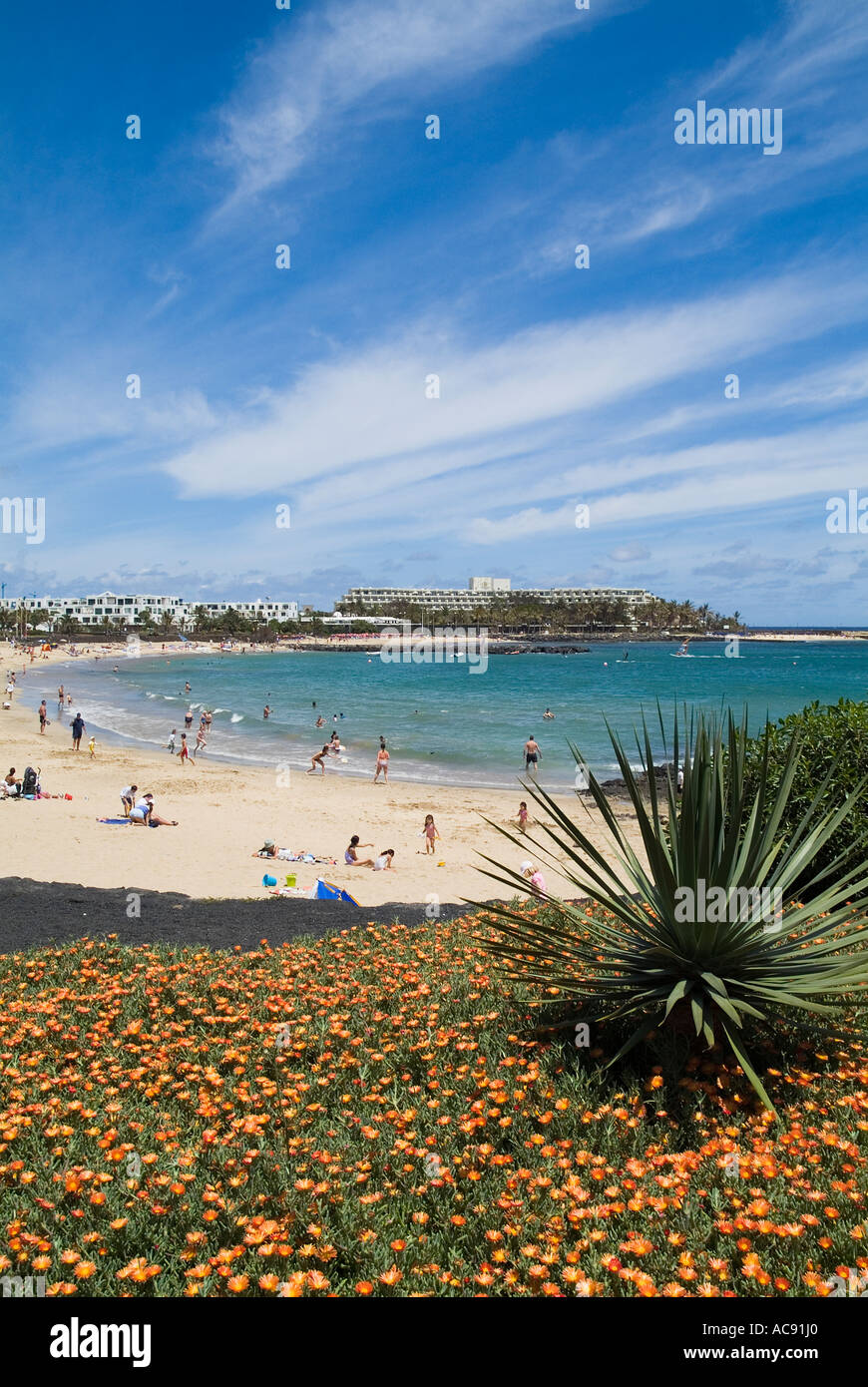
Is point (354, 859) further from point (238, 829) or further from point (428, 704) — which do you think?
point (428, 704)

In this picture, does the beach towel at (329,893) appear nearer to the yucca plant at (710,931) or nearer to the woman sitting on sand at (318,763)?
the yucca plant at (710,931)

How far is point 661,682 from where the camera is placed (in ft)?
276

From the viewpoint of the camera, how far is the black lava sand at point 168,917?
8594 millimetres

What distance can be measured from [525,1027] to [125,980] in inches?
139

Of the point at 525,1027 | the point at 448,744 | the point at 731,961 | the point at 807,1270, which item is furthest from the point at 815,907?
the point at 448,744

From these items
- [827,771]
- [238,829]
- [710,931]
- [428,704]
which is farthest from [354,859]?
[428,704]

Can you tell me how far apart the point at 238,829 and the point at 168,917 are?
984 cm

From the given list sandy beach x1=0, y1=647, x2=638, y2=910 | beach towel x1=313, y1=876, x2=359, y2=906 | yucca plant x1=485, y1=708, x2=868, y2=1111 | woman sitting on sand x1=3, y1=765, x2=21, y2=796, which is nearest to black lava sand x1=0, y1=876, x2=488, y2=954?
sandy beach x1=0, y1=647, x2=638, y2=910

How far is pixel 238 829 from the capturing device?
19109 mm

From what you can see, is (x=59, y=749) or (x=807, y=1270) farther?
(x=59, y=749)

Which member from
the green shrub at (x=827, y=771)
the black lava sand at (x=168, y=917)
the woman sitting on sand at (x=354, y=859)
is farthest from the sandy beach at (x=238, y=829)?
the green shrub at (x=827, y=771)

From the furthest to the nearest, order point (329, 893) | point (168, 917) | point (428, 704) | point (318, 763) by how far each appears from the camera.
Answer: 1. point (428, 704)
2. point (318, 763)
3. point (329, 893)
4. point (168, 917)

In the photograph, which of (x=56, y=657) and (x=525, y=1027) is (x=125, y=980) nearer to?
(x=525, y=1027)
